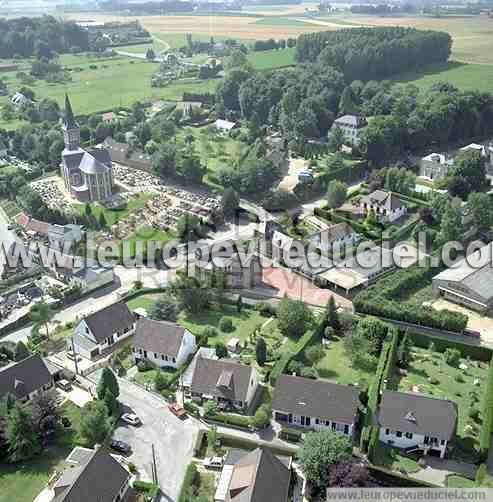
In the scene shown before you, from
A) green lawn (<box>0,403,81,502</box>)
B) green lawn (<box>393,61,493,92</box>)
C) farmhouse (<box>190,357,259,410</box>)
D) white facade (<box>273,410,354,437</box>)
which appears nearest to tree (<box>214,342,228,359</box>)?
farmhouse (<box>190,357,259,410</box>)

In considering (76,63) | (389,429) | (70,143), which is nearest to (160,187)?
(70,143)

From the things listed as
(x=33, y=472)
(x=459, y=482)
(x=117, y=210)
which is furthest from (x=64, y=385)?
(x=117, y=210)

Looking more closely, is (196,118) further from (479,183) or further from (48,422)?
(48,422)

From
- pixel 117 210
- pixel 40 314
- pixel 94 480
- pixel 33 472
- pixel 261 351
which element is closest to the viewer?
pixel 94 480

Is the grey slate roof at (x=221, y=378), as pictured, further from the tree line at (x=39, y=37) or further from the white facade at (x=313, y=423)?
the tree line at (x=39, y=37)

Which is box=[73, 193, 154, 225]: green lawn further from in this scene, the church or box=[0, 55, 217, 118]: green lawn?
box=[0, 55, 217, 118]: green lawn

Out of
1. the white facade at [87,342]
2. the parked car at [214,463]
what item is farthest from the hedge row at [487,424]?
the white facade at [87,342]

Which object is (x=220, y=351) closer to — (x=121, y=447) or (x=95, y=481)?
(x=121, y=447)
